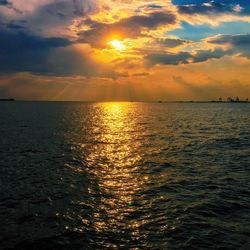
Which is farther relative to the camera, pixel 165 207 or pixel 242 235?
pixel 165 207

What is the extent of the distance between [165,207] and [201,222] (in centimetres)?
279

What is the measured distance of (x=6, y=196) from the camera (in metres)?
20.3

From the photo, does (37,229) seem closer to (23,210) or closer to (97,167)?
(23,210)

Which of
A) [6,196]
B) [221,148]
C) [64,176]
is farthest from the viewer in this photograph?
[221,148]

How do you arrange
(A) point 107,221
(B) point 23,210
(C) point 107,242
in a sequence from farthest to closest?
(B) point 23,210, (A) point 107,221, (C) point 107,242

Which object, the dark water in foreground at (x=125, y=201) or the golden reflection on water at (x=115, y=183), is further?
the golden reflection on water at (x=115, y=183)

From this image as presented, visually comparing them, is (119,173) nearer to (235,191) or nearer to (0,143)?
(235,191)

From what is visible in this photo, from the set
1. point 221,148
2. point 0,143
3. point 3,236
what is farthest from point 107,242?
point 0,143

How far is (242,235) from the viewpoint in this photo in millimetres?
14609

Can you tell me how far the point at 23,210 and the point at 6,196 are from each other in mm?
3138

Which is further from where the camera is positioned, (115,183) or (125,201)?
(115,183)

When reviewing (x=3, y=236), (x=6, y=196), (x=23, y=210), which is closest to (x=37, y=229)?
(x=3, y=236)

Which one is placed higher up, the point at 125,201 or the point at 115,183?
the point at 115,183

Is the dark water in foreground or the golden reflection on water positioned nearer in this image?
the dark water in foreground
